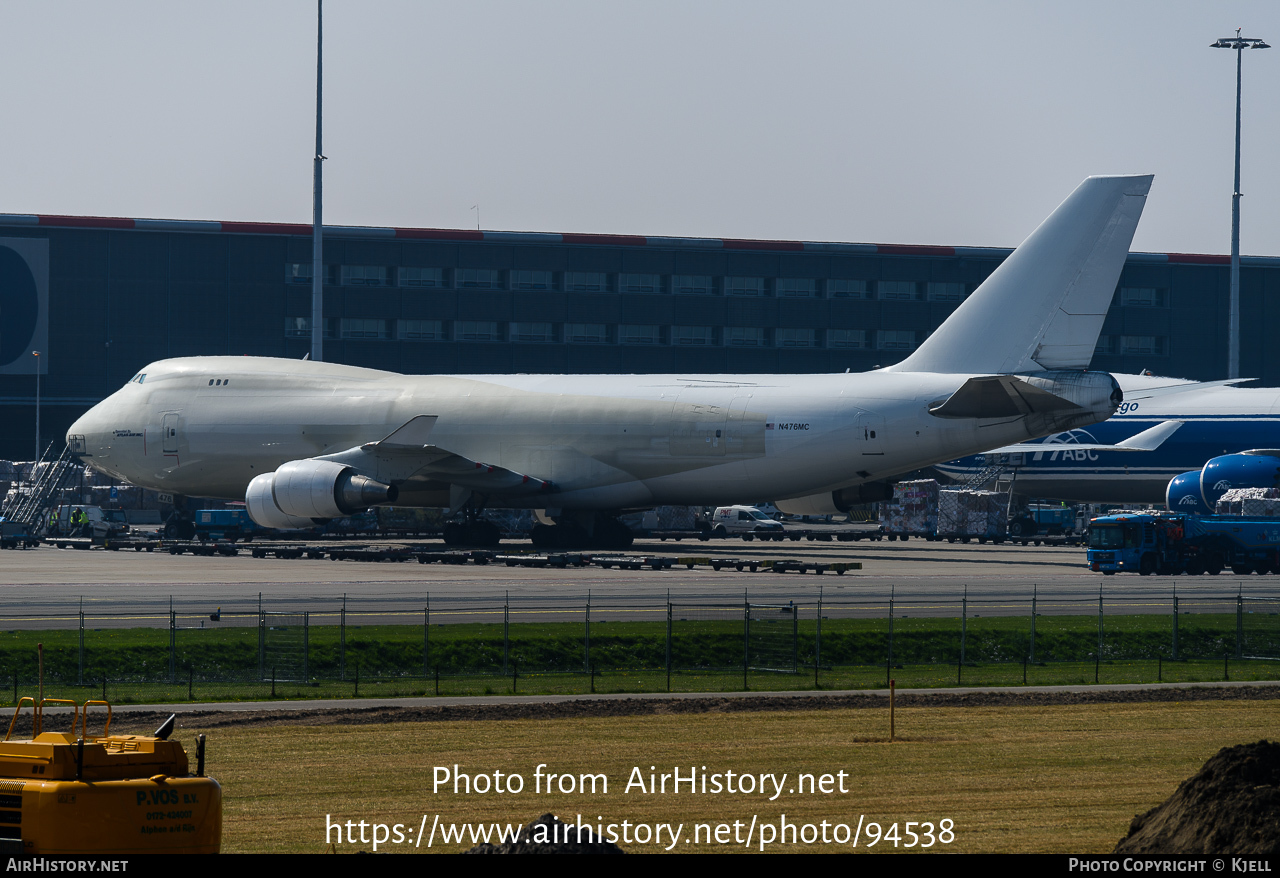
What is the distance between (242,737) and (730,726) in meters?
7.84

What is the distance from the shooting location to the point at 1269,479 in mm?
67188

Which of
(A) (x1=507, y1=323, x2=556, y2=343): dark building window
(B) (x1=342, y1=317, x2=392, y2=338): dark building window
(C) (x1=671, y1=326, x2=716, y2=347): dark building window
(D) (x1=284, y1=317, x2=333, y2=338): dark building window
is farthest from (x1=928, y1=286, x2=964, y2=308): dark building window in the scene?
(D) (x1=284, y1=317, x2=333, y2=338): dark building window

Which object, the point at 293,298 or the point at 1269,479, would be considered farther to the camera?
the point at 293,298

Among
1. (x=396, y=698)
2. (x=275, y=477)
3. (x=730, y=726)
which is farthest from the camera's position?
(x=275, y=477)

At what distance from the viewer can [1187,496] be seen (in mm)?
69625

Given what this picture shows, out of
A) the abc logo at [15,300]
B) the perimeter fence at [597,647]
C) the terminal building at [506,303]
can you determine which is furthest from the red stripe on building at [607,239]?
the perimeter fence at [597,647]

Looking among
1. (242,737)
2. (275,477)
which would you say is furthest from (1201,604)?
(275,477)

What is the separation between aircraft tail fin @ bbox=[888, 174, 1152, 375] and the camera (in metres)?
53.0

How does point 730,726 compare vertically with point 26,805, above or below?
below

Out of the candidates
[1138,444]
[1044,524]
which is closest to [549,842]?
[1138,444]

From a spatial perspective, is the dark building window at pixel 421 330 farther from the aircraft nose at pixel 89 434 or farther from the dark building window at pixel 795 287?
the aircraft nose at pixel 89 434

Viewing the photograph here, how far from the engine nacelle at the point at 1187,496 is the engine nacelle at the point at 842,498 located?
17.5m

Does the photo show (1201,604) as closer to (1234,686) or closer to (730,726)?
(1234,686)

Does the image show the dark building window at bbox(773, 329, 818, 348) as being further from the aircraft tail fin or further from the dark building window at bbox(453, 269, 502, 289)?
the aircraft tail fin
